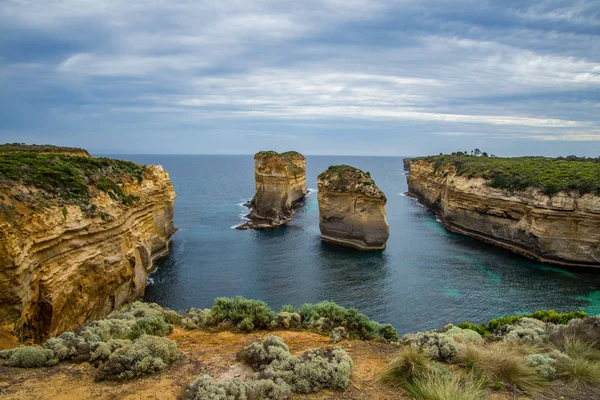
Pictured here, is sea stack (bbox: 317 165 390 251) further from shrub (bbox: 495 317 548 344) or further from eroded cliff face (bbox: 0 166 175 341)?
shrub (bbox: 495 317 548 344)

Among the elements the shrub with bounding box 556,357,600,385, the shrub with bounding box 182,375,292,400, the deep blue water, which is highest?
the shrub with bounding box 182,375,292,400

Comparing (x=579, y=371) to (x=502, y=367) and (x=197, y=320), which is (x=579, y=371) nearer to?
(x=502, y=367)

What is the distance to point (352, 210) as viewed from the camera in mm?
41906

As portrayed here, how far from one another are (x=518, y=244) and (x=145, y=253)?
39.0 meters

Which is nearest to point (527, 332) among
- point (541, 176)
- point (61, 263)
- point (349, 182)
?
point (61, 263)

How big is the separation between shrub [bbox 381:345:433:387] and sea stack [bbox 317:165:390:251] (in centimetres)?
3249

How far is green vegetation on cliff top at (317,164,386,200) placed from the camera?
40.5 meters

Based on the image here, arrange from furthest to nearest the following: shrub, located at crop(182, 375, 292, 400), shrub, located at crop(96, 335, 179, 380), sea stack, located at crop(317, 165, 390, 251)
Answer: sea stack, located at crop(317, 165, 390, 251), shrub, located at crop(96, 335, 179, 380), shrub, located at crop(182, 375, 292, 400)

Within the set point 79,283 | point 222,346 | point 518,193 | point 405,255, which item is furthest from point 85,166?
point 518,193

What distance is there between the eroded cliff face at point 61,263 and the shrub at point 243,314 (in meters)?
7.82

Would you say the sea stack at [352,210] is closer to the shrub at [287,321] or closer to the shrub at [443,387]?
the shrub at [287,321]

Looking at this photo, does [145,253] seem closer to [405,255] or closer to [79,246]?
[79,246]

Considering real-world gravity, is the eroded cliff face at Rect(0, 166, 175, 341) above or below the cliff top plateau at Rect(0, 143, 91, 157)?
below

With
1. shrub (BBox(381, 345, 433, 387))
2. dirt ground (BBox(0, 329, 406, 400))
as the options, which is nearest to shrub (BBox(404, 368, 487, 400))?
shrub (BBox(381, 345, 433, 387))
